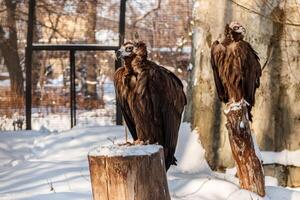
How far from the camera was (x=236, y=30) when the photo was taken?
504 centimetres

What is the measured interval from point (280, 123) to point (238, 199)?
191 centimetres

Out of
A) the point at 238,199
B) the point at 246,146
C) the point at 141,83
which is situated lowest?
the point at 238,199

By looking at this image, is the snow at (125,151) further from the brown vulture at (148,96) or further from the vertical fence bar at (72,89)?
the vertical fence bar at (72,89)

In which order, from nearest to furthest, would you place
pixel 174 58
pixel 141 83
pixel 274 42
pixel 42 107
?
pixel 141 83, pixel 274 42, pixel 42 107, pixel 174 58

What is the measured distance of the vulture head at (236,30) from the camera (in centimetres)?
503

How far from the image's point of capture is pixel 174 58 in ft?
48.8

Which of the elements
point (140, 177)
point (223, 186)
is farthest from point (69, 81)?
point (140, 177)

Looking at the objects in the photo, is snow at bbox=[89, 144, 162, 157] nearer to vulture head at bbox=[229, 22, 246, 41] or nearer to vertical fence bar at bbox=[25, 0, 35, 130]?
vulture head at bbox=[229, 22, 246, 41]

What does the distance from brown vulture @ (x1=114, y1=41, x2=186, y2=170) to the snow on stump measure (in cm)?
91

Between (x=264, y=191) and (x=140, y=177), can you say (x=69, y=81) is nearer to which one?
(x=264, y=191)

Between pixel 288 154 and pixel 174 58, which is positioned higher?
pixel 174 58

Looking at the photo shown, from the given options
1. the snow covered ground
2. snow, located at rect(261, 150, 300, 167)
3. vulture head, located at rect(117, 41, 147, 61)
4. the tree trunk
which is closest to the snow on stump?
vulture head, located at rect(117, 41, 147, 61)

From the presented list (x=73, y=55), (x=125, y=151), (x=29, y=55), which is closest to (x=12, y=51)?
(x=29, y=55)

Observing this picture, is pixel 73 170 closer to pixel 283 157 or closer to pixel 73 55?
pixel 283 157
